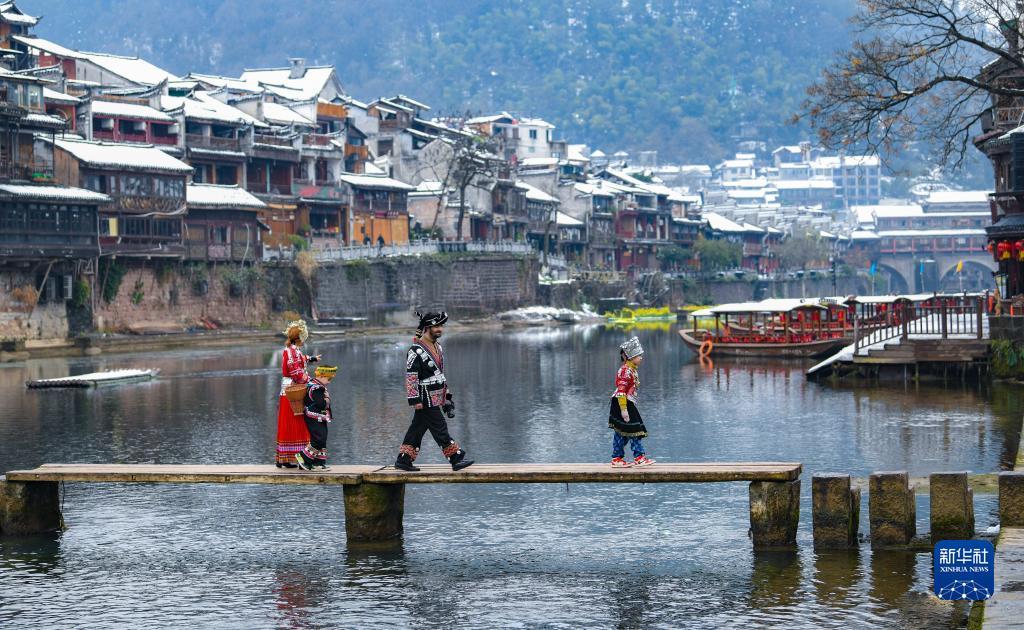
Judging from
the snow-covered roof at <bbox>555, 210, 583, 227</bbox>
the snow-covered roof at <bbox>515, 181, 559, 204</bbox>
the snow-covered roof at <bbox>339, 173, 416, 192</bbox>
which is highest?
the snow-covered roof at <bbox>515, 181, 559, 204</bbox>

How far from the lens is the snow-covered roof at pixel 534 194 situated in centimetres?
12662

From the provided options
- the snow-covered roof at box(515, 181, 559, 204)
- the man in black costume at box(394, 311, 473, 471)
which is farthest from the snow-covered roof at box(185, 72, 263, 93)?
the man in black costume at box(394, 311, 473, 471)

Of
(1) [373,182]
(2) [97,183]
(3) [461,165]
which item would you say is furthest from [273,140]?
(2) [97,183]

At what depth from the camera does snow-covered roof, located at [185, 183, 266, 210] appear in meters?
84.2

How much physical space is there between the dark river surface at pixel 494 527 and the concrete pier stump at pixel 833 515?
1.59 ft

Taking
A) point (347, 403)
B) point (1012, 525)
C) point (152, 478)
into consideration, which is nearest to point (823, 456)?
point (1012, 525)

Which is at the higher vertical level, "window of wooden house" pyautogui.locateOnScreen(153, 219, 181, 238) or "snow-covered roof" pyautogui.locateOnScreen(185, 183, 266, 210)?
"snow-covered roof" pyautogui.locateOnScreen(185, 183, 266, 210)

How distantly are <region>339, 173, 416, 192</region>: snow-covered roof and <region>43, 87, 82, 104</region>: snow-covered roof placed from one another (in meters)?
22.9

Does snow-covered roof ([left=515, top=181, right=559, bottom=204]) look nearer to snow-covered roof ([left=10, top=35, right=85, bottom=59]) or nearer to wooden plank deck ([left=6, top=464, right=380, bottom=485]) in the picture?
snow-covered roof ([left=10, top=35, right=85, bottom=59])

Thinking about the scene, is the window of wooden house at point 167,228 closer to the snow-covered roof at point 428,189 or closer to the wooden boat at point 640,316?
the snow-covered roof at point 428,189

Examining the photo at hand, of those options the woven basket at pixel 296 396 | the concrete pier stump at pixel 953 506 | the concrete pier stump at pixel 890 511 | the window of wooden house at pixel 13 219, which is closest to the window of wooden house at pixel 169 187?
the window of wooden house at pixel 13 219

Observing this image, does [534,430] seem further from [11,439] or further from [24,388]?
[24,388]

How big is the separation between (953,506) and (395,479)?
24.9 ft

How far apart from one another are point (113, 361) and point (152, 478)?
1795 inches
